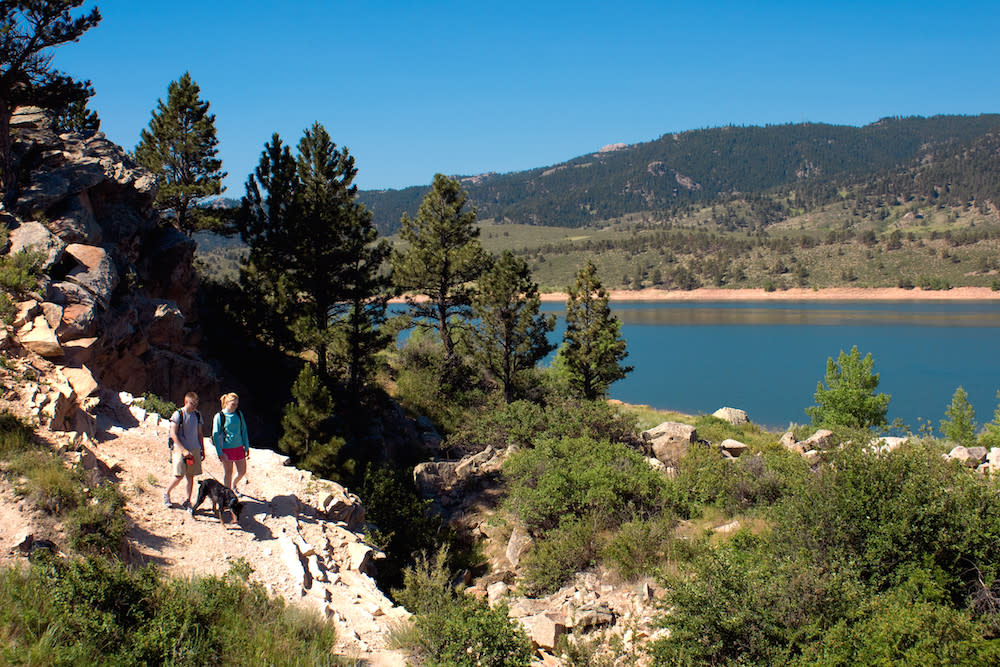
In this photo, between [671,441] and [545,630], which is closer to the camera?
[545,630]

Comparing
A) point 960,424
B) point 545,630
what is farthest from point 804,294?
point 545,630

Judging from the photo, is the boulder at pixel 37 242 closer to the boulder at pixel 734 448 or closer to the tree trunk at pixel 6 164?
the tree trunk at pixel 6 164

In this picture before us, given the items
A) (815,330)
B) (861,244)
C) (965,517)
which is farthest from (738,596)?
(861,244)

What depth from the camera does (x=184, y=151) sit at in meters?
21.6

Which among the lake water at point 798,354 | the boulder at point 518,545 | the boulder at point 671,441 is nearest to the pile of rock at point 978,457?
the boulder at point 671,441

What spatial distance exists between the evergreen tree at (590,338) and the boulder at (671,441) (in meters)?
6.91

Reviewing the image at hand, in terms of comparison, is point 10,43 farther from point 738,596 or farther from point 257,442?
point 738,596

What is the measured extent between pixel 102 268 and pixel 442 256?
1387 centimetres

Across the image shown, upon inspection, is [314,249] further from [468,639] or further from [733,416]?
[733,416]

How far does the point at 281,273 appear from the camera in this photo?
59.4 feet

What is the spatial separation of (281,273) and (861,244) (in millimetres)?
120163

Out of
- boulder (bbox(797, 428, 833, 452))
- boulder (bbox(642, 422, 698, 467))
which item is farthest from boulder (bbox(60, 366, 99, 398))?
boulder (bbox(797, 428, 833, 452))

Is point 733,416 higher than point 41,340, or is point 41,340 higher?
point 41,340

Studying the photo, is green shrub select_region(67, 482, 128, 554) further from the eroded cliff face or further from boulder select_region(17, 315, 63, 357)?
the eroded cliff face
